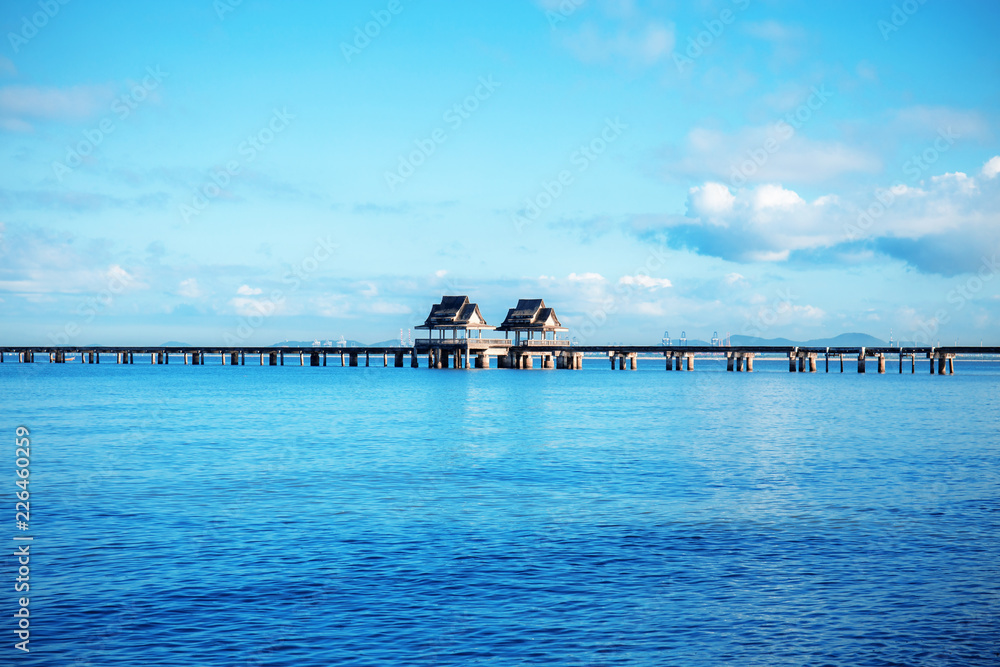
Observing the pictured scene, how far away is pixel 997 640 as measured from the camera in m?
12.3

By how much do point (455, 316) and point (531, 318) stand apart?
12504mm

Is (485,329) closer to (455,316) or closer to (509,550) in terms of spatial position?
(455,316)

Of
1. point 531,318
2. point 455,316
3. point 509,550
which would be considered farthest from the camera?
point 531,318

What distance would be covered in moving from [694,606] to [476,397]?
5536 centimetres

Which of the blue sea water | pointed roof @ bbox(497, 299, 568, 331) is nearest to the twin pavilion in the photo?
pointed roof @ bbox(497, 299, 568, 331)

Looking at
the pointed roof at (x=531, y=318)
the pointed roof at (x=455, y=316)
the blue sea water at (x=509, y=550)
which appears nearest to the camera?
the blue sea water at (x=509, y=550)

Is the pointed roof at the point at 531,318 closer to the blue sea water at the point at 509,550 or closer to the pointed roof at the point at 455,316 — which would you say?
the pointed roof at the point at 455,316

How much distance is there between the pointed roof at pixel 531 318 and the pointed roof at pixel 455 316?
551 centimetres

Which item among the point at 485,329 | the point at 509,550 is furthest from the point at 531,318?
the point at 509,550

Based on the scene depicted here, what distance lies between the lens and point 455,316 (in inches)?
4734

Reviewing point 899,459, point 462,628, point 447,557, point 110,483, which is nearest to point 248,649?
point 462,628

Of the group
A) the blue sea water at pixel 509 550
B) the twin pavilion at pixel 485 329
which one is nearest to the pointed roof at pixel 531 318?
the twin pavilion at pixel 485 329

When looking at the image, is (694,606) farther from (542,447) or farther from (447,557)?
(542,447)

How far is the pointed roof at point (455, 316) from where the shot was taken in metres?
120
